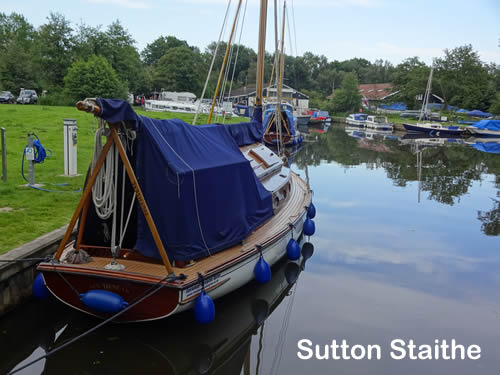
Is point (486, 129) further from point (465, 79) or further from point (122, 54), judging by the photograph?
point (122, 54)

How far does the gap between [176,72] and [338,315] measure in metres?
70.8

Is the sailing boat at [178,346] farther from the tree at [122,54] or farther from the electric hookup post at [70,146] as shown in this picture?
the tree at [122,54]

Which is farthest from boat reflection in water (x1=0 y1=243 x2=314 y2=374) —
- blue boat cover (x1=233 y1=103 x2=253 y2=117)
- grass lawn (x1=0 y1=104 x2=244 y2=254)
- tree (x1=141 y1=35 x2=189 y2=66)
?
tree (x1=141 y1=35 x2=189 y2=66)

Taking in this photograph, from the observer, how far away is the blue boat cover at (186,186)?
6.68 meters

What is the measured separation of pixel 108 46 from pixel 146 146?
2194 inches

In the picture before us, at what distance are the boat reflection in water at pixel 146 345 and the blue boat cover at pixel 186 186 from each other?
3.97ft

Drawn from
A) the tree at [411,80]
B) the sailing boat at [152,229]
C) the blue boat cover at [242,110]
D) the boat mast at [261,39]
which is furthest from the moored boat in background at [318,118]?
the sailing boat at [152,229]

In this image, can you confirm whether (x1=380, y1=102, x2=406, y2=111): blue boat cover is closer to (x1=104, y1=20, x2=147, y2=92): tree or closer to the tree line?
the tree line

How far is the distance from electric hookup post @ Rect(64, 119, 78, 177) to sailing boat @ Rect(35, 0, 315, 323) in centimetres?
575

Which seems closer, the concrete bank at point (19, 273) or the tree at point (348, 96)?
the concrete bank at point (19, 273)

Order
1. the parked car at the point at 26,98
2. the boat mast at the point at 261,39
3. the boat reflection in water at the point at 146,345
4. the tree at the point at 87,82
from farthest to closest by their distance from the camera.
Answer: the tree at the point at 87,82 → the parked car at the point at 26,98 → the boat mast at the point at 261,39 → the boat reflection in water at the point at 146,345

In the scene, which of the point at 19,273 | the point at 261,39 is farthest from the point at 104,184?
the point at 261,39

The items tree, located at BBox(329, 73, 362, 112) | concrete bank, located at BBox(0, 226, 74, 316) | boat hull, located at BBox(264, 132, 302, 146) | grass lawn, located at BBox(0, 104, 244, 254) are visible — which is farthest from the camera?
tree, located at BBox(329, 73, 362, 112)

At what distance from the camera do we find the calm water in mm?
6391
